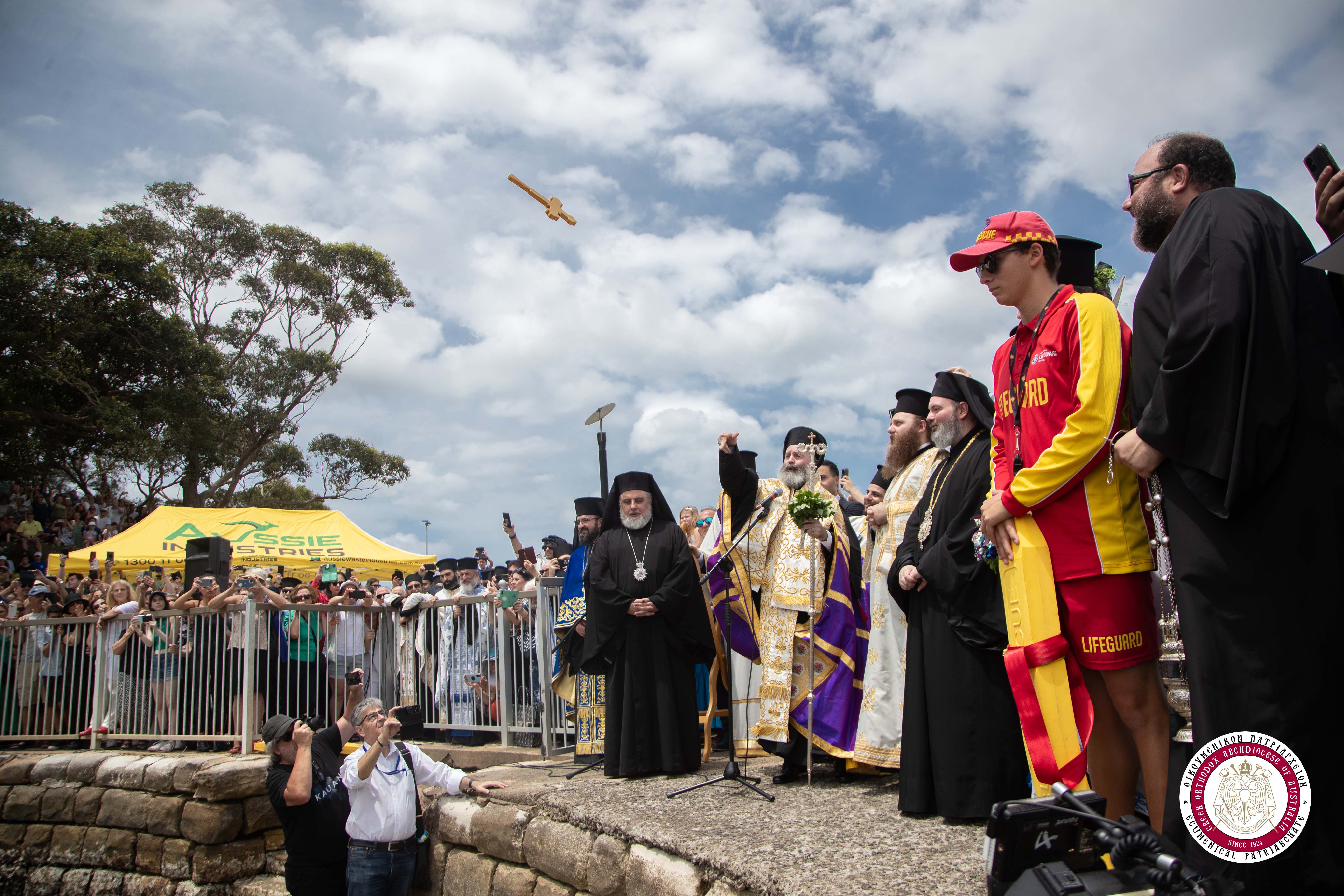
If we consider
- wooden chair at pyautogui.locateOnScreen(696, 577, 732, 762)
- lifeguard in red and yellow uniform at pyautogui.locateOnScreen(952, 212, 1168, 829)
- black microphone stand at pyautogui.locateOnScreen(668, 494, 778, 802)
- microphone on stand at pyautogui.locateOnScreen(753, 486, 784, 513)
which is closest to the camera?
lifeguard in red and yellow uniform at pyautogui.locateOnScreen(952, 212, 1168, 829)

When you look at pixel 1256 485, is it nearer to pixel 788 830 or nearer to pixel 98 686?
pixel 788 830

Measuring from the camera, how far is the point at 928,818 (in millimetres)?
3604

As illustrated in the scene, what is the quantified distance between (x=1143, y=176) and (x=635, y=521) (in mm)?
4190

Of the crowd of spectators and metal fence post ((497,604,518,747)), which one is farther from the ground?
the crowd of spectators

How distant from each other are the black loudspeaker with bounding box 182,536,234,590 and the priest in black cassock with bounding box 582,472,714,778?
618cm

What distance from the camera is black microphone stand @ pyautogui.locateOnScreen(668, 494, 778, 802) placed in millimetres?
4695

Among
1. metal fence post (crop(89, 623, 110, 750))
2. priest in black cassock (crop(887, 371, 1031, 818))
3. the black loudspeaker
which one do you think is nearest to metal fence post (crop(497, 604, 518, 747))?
the black loudspeaker

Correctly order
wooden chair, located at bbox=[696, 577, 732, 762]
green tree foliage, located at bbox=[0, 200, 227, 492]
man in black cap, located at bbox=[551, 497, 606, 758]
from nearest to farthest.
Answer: wooden chair, located at bbox=[696, 577, 732, 762] → man in black cap, located at bbox=[551, 497, 606, 758] → green tree foliage, located at bbox=[0, 200, 227, 492]

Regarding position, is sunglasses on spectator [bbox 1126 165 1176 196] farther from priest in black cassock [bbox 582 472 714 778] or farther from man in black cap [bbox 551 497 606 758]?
man in black cap [bbox 551 497 606 758]

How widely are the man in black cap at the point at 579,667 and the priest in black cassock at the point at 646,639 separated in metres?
0.19

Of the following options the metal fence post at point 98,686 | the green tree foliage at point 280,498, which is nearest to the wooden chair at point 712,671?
the metal fence post at point 98,686

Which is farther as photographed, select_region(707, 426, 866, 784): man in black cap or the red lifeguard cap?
select_region(707, 426, 866, 784): man in black cap

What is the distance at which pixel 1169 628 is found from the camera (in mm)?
2168

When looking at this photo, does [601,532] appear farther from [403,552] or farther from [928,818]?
[403,552]
